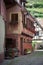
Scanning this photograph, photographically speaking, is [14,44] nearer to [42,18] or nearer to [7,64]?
[7,64]

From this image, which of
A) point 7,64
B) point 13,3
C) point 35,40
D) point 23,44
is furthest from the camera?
point 35,40

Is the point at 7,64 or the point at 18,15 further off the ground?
the point at 18,15

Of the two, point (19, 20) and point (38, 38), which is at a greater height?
point (19, 20)

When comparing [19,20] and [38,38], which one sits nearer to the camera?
[19,20]

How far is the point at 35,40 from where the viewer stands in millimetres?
57969

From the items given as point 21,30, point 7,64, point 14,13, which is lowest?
point 7,64

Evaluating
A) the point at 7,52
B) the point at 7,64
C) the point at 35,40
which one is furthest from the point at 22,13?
the point at 35,40

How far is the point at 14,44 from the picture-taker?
3238cm

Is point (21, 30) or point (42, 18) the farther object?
point (42, 18)

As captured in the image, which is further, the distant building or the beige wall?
the distant building

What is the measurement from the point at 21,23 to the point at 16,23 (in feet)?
1.90

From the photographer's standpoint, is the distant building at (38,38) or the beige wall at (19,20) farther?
the distant building at (38,38)

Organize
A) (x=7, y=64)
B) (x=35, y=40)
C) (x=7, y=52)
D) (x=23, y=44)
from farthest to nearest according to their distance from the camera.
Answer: (x=35, y=40) < (x=23, y=44) < (x=7, y=52) < (x=7, y=64)

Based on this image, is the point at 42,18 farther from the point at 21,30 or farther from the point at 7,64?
the point at 7,64
